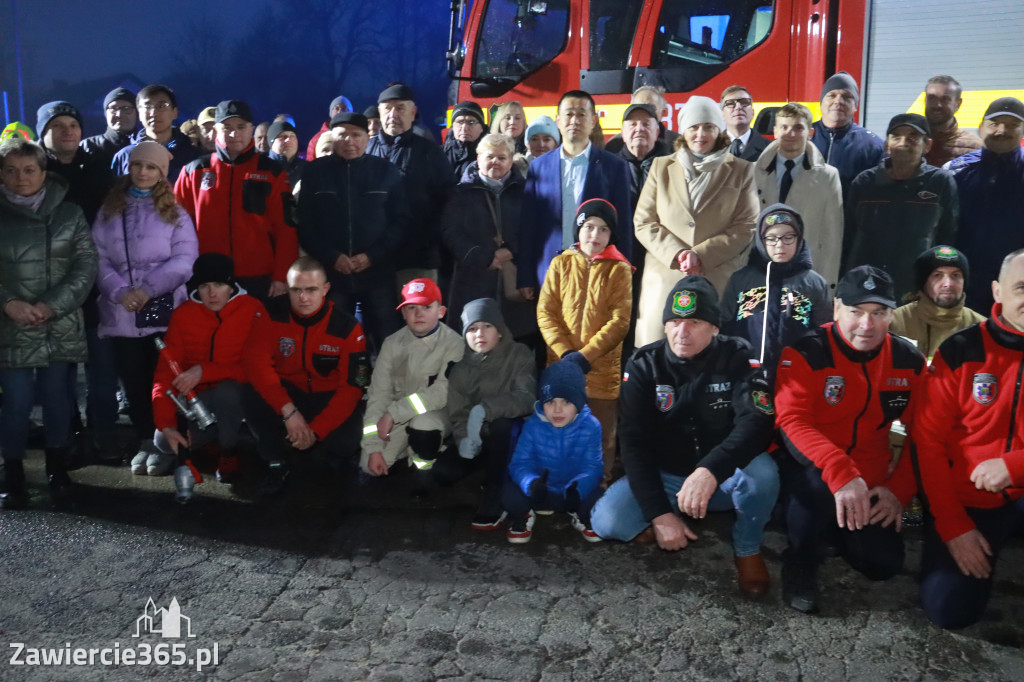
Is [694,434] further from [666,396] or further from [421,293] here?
[421,293]

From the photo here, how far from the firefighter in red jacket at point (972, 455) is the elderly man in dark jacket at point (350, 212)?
3386 mm

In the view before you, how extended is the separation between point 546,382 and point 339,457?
1.56 m

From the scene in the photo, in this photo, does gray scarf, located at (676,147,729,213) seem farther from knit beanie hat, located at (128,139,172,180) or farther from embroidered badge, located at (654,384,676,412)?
knit beanie hat, located at (128,139,172,180)

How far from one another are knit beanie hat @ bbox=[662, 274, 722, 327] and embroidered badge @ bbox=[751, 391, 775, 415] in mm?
355

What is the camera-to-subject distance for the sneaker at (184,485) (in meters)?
4.41

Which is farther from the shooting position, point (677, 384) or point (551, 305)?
point (551, 305)

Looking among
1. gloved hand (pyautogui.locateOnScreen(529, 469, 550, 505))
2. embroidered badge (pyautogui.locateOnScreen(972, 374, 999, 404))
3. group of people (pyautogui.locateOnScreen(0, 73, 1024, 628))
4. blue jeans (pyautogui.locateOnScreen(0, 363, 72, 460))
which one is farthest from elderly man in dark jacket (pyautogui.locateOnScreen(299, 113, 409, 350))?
embroidered badge (pyautogui.locateOnScreen(972, 374, 999, 404))

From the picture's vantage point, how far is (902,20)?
6719mm

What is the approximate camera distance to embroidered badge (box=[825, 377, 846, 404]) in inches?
141

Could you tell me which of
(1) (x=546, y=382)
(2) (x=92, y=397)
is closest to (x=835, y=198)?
(1) (x=546, y=382)

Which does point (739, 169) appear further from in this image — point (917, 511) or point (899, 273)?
point (917, 511)

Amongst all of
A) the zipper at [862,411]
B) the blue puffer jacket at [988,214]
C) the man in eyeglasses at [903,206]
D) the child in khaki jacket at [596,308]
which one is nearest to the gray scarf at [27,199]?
the child in khaki jacket at [596,308]

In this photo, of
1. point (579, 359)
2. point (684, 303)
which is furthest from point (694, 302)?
point (579, 359)

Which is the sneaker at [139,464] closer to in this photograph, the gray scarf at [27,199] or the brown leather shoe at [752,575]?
the gray scarf at [27,199]
